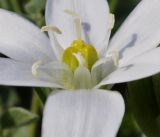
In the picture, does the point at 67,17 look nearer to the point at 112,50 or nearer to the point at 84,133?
the point at 112,50

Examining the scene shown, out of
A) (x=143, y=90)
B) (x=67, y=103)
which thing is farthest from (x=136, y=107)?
(x=67, y=103)

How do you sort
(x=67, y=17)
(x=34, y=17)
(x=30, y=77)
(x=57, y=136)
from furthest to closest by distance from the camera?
1. (x=34, y=17)
2. (x=67, y=17)
3. (x=30, y=77)
4. (x=57, y=136)

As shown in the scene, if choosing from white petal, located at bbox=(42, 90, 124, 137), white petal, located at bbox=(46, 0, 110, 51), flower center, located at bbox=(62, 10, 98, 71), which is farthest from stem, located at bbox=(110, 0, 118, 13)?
white petal, located at bbox=(42, 90, 124, 137)

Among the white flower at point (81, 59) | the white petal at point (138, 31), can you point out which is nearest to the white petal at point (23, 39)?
the white flower at point (81, 59)

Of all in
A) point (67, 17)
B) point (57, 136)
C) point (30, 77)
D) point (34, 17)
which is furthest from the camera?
point (34, 17)

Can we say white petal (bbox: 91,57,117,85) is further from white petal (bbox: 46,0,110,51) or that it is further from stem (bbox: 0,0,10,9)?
Answer: stem (bbox: 0,0,10,9)

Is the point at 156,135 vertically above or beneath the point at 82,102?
beneath

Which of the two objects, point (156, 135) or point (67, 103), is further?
point (156, 135)

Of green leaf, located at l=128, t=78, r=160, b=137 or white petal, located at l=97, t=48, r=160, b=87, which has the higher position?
white petal, located at l=97, t=48, r=160, b=87

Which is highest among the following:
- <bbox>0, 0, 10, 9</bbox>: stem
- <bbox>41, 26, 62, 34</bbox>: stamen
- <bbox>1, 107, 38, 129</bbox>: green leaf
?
<bbox>41, 26, 62, 34</bbox>: stamen
